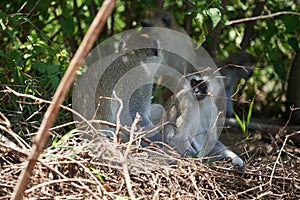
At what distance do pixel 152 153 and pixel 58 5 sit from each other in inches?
80.1

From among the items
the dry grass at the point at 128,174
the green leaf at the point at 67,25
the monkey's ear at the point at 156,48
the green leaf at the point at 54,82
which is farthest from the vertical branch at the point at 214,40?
the dry grass at the point at 128,174

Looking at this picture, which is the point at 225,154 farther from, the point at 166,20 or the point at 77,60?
the point at 77,60

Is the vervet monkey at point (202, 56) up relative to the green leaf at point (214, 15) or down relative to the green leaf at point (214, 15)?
down

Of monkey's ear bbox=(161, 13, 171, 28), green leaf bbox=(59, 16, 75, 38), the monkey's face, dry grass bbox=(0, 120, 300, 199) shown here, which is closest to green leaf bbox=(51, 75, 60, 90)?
dry grass bbox=(0, 120, 300, 199)

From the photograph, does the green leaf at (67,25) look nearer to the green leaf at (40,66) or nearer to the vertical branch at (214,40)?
the green leaf at (40,66)

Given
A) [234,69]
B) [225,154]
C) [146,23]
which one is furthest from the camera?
[234,69]

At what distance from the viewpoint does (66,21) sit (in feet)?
14.1

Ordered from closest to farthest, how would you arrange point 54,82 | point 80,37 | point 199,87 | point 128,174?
point 128,174, point 54,82, point 199,87, point 80,37

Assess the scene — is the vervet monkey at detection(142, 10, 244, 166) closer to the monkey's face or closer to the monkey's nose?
the monkey's face

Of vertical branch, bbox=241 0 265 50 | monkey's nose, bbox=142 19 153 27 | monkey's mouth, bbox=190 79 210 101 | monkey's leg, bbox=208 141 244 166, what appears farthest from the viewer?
vertical branch, bbox=241 0 265 50

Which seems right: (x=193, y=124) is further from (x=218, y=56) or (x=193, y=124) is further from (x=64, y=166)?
(x=218, y=56)

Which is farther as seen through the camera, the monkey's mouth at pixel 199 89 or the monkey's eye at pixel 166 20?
the monkey's eye at pixel 166 20

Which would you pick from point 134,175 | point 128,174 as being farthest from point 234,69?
point 128,174

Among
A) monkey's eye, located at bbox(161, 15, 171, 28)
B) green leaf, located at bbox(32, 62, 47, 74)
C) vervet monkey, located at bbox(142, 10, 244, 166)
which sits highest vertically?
green leaf, located at bbox(32, 62, 47, 74)
